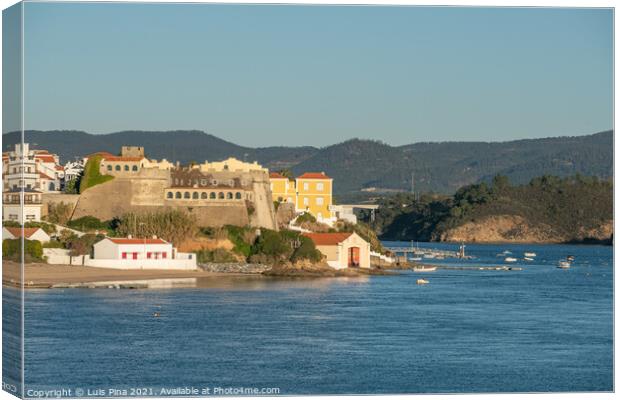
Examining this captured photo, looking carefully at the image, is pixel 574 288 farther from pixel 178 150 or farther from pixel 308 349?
pixel 308 349

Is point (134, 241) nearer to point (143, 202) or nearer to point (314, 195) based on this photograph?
point (143, 202)

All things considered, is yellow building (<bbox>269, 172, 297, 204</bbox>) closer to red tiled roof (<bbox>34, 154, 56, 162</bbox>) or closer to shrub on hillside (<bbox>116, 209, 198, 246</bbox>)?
shrub on hillside (<bbox>116, 209, 198, 246</bbox>)

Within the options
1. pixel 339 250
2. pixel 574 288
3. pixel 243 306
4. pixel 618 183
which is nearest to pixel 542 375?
pixel 618 183

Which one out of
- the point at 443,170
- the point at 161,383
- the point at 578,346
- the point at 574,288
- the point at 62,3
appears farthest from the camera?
the point at 443,170

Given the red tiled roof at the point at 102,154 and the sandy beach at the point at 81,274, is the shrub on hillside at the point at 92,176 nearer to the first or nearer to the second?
the red tiled roof at the point at 102,154

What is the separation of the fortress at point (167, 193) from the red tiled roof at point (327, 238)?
183 centimetres

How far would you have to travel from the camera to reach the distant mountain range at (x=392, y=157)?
119 ft

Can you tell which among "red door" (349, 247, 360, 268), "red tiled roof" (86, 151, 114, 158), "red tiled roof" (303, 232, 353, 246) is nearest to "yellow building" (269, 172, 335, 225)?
"red door" (349, 247, 360, 268)

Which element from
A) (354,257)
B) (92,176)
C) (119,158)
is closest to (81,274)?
(92,176)

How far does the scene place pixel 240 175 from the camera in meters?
43.4

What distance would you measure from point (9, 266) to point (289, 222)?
31.1 meters

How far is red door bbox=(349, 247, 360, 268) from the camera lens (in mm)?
41781

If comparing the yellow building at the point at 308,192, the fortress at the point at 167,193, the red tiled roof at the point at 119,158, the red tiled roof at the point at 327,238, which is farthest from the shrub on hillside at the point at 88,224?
the yellow building at the point at 308,192

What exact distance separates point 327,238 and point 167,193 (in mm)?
4394
